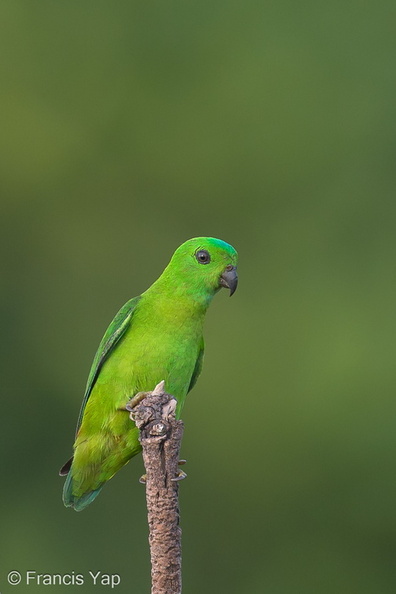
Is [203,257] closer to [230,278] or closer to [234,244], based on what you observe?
[230,278]

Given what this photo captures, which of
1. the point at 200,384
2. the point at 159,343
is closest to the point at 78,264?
the point at 200,384

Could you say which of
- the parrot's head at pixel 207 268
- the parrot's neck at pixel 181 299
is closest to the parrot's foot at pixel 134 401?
the parrot's neck at pixel 181 299

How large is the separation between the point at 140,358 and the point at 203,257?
553 mm

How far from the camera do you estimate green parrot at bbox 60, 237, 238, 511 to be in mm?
4418

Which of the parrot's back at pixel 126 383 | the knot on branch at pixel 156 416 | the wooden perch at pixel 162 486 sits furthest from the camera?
the parrot's back at pixel 126 383

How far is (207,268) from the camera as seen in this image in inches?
179

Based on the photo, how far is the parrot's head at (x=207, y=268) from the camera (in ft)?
14.9

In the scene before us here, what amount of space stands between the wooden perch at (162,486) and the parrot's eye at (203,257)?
149 cm

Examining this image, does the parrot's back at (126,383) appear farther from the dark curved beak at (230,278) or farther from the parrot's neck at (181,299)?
the dark curved beak at (230,278)

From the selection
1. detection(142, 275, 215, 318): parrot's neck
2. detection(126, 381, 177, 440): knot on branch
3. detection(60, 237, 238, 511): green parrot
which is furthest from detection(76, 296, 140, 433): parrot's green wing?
detection(126, 381, 177, 440): knot on branch

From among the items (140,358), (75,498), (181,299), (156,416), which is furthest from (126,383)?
(156,416)

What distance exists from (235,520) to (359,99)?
18.5ft

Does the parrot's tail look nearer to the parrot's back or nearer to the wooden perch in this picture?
the parrot's back

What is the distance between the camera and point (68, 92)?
12125 millimetres
